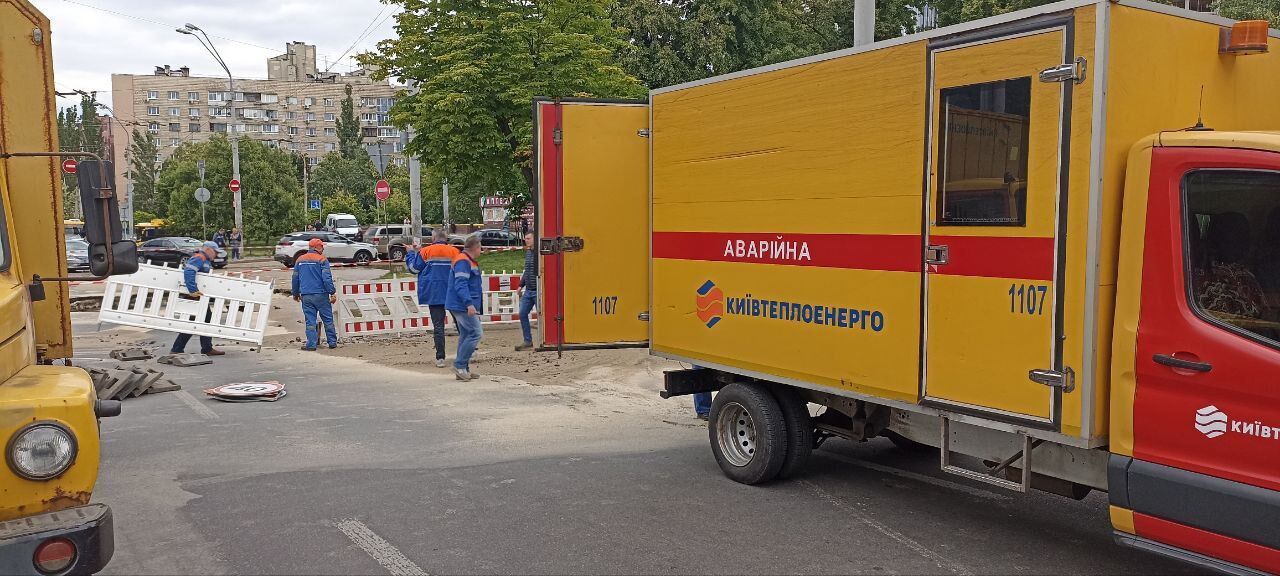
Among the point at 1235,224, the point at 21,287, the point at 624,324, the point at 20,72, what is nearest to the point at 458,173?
the point at 624,324

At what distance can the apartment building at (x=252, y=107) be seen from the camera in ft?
369

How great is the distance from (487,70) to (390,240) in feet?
81.1

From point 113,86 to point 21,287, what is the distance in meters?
126

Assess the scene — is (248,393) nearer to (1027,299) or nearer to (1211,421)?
(1027,299)

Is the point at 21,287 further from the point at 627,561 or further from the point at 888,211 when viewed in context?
the point at 888,211

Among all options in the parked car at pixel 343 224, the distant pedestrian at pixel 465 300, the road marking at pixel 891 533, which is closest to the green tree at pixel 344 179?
the parked car at pixel 343 224

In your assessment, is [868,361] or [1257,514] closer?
[1257,514]

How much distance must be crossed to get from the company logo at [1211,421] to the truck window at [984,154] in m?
1.17

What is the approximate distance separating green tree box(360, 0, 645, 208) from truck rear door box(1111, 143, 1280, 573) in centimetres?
1351

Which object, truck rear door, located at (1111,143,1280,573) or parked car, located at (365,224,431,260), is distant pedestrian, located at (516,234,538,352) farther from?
parked car, located at (365,224,431,260)

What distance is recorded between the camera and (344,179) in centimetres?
7656

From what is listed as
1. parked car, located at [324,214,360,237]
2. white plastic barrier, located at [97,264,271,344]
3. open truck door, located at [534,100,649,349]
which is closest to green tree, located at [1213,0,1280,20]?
open truck door, located at [534,100,649,349]

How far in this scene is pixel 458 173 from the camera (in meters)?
18.0

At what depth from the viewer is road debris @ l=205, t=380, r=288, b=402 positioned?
9.97m
